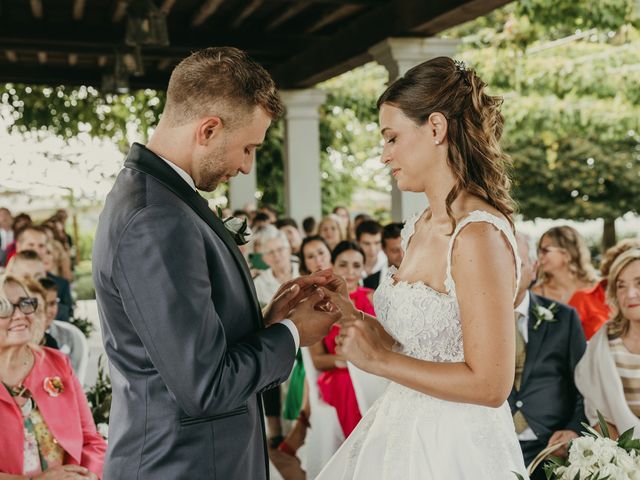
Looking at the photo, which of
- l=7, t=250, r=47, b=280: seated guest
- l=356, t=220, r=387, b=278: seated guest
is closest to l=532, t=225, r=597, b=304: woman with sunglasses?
l=356, t=220, r=387, b=278: seated guest

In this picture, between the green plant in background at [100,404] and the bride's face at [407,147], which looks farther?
the green plant in background at [100,404]

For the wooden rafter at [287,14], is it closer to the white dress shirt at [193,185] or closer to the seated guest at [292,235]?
the seated guest at [292,235]

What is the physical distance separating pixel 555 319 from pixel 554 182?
1684 cm

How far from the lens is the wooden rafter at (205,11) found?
8052 millimetres

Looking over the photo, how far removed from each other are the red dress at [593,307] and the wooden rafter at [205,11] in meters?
4.81

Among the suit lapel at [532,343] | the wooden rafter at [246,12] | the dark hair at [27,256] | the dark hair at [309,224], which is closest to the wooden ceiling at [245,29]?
the wooden rafter at [246,12]

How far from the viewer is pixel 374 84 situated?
17.6 meters

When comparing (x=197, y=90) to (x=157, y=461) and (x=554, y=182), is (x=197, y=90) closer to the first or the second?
(x=157, y=461)

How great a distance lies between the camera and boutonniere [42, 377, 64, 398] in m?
3.19

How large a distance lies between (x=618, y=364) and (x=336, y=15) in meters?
5.76

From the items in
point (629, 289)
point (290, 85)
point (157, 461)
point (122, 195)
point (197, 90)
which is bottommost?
point (157, 461)

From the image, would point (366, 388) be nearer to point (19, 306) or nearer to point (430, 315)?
point (19, 306)

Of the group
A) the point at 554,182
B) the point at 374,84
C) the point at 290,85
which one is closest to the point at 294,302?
the point at 290,85

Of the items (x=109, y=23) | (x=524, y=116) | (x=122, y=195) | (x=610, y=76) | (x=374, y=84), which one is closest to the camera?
(x=122, y=195)
